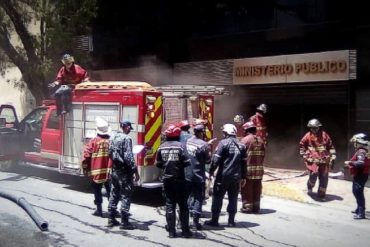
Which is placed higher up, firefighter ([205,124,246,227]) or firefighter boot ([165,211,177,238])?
firefighter ([205,124,246,227])

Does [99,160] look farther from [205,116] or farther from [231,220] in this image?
[205,116]

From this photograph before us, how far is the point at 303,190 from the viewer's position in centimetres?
1105

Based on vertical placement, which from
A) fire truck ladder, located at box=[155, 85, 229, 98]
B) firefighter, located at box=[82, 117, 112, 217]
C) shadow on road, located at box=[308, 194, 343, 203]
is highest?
fire truck ladder, located at box=[155, 85, 229, 98]

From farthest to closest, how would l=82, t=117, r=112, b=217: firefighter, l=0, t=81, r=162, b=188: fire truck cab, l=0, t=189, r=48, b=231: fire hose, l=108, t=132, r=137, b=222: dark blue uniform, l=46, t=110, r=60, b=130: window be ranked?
l=46, t=110, r=60, b=130: window
l=0, t=81, r=162, b=188: fire truck cab
l=82, t=117, r=112, b=217: firefighter
l=108, t=132, r=137, b=222: dark blue uniform
l=0, t=189, r=48, b=231: fire hose

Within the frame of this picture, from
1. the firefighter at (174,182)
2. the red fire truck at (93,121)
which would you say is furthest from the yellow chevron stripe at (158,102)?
the firefighter at (174,182)

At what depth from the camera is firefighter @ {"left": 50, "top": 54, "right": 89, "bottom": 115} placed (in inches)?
429

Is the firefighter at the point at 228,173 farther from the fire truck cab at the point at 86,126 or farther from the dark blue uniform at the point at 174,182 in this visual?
the fire truck cab at the point at 86,126

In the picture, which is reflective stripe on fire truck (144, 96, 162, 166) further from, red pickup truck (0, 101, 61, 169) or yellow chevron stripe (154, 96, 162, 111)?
red pickup truck (0, 101, 61, 169)

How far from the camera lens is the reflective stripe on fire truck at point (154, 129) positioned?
9.42 metres

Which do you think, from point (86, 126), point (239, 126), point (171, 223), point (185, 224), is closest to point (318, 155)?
point (239, 126)

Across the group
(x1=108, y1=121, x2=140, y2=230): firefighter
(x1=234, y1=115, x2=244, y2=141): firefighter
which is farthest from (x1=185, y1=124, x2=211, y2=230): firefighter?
(x1=234, y1=115, x2=244, y2=141): firefighter

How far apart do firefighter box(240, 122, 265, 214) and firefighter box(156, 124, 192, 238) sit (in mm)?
1998

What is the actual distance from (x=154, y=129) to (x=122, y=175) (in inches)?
73.3

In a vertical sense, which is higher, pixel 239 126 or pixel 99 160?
pixel 239 126
